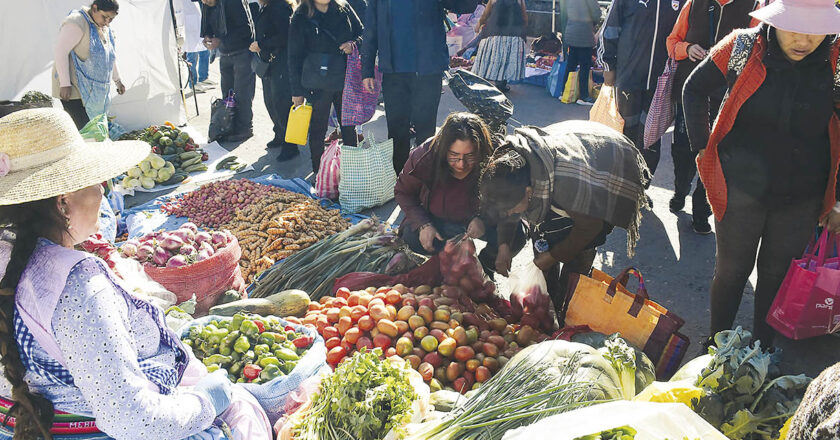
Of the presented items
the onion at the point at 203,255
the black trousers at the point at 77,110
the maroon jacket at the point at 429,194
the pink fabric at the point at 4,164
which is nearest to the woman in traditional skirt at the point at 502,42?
the black trousers at the point at 77,110

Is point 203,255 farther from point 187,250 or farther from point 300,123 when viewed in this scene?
point 300,123

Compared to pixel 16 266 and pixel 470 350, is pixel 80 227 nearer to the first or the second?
pixel 16 266

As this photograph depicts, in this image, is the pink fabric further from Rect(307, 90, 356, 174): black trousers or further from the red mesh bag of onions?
Rect(307, 90, 356, 174): black trousers

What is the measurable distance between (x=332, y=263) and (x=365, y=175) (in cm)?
129

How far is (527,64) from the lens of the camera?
9.88 m

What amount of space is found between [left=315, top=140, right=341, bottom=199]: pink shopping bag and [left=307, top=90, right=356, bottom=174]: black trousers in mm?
417

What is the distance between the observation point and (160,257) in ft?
11.7

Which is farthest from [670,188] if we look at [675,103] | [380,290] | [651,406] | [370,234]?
[651,406]

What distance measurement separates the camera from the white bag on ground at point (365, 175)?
17.0ft

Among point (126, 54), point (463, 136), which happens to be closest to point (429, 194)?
point (463, 136)

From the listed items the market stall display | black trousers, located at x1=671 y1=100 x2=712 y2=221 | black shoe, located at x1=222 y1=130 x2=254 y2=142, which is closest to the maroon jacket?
the market stall display

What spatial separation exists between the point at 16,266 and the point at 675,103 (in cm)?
432

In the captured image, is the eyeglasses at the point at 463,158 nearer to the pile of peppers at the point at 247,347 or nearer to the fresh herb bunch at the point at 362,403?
the pile of peppers at the point at 247,347

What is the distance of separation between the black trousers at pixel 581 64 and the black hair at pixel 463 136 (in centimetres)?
553
